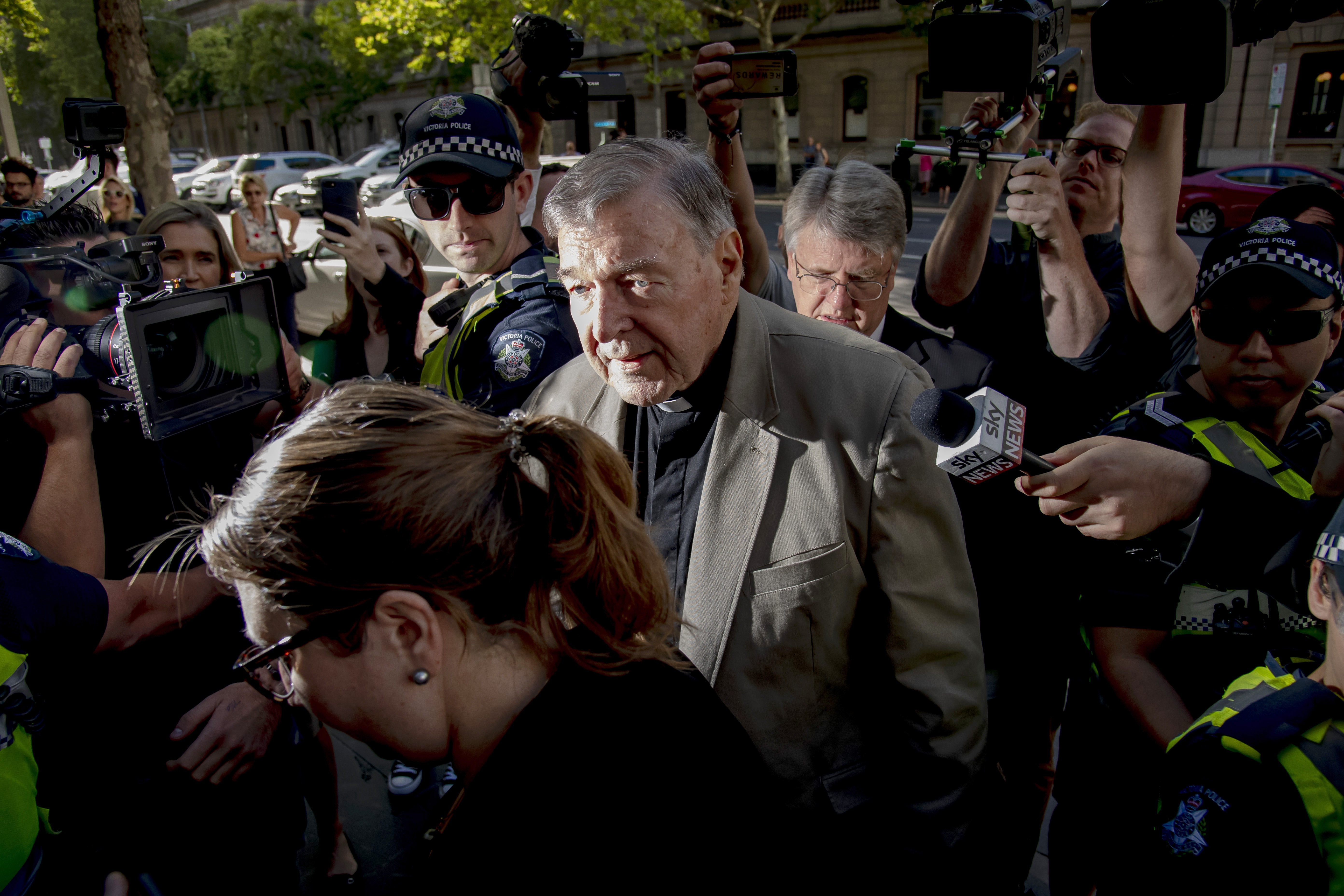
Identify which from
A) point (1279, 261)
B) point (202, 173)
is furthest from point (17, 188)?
point (202, 173)

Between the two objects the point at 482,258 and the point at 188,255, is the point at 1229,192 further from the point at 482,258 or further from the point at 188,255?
the point at 188,255

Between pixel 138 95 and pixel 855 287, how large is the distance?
337 inches

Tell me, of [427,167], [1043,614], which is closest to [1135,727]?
[1043,614]

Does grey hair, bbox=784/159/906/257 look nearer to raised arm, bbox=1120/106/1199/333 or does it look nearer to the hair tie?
raised arm, bbox=1120/106/1199/333

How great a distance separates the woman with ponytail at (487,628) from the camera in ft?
3.52

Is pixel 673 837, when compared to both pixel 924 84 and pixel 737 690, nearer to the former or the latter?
pixel 737 690

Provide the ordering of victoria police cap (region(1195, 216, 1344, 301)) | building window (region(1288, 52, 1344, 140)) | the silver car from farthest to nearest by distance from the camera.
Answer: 1. building window (region(1288, 52, 1344, 140))
2. the silver car
3. victoria police cap (region(1195, 216, 1344, 301))

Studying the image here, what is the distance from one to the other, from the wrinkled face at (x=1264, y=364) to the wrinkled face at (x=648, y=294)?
44.7 inches

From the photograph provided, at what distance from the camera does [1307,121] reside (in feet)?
70.3

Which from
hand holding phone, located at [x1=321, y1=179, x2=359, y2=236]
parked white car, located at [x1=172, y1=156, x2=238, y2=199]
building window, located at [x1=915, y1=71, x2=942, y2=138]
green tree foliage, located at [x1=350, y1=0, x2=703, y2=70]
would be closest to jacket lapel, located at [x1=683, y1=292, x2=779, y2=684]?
hand holding phone, located at [x1=321, y1=179, x2=359, y2=236]

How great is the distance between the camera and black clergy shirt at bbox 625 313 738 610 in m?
1.73

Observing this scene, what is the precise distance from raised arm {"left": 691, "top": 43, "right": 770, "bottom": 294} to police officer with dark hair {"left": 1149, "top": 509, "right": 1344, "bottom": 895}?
1.42 meters

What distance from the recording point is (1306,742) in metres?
1.31

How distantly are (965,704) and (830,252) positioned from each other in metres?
1.41
